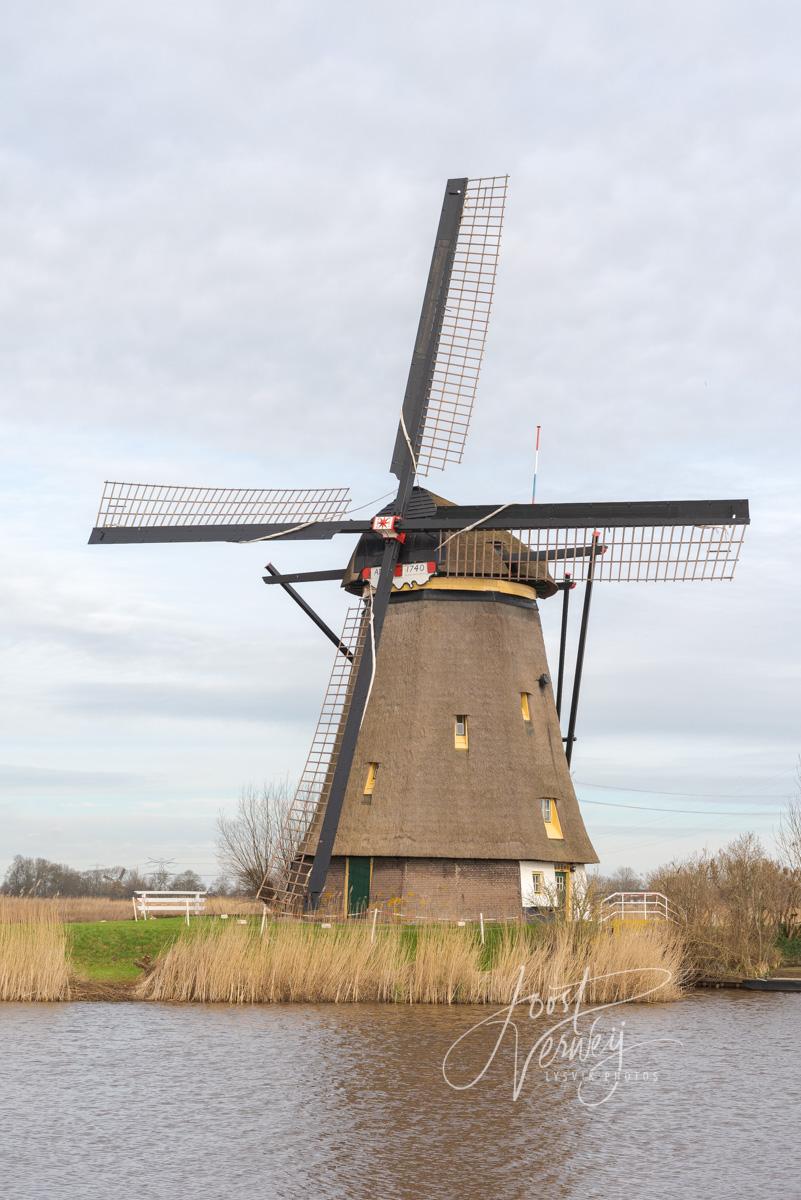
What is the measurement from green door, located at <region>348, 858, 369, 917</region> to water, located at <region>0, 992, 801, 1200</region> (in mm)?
5751

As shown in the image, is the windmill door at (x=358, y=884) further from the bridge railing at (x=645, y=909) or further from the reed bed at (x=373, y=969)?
the reed bed at (x=373, y=969)

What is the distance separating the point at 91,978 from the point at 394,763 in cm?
641

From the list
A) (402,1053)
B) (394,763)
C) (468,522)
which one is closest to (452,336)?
(468,522)

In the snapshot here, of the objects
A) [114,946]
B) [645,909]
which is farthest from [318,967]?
[645,909]

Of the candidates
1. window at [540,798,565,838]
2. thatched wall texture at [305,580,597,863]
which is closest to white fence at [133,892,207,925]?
thatched wall texture at [305,580,597,863]

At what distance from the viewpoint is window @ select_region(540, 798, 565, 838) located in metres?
23.0

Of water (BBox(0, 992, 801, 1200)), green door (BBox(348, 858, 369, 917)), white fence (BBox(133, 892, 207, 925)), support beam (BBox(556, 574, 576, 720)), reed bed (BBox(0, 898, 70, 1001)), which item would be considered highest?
support beam (BBox(556, 574, 576, 720))

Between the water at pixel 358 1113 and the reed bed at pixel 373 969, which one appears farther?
the reed bed at pixel 373 969

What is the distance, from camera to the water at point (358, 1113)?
930 centimetres

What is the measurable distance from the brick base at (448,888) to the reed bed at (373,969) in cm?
349

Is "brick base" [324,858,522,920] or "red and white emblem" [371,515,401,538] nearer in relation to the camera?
"brick base" [324,858,522,920]

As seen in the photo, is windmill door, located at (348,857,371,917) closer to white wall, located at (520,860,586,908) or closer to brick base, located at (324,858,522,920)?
brick base, located at (324,858,522,920)

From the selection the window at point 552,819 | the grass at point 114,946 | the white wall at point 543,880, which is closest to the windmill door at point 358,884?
the white wall at point 543,880

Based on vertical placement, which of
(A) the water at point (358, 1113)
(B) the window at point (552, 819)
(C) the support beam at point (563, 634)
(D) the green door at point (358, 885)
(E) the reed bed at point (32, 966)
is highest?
(C) the support beam at point (563, 634)
